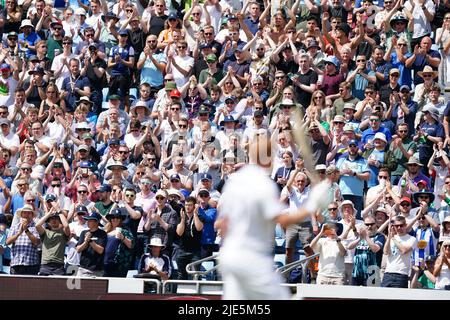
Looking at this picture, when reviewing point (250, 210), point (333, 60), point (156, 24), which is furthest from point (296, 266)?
point (156, 24)

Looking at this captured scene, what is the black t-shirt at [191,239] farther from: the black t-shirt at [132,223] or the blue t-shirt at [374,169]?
the blue t-shirt at [374,169]

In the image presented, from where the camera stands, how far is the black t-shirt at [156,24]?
834 inches

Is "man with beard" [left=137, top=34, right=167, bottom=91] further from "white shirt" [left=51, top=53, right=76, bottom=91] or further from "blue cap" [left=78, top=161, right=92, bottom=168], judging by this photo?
"blue cap" [left=78, top=161, right=92, bottom=168]

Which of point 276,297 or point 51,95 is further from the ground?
point 51,95

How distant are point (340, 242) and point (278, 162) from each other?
2.23 meters

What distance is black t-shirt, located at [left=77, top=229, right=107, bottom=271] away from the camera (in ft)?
54.6

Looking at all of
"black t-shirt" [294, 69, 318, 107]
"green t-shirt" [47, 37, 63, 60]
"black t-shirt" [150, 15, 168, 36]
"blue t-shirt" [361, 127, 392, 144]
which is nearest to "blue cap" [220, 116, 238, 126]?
"black t-shirt" [294, 69, 318, 107]

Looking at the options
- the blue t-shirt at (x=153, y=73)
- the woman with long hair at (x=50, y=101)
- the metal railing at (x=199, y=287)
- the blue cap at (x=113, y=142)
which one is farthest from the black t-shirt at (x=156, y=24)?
the metal railing at (x=199, y=287)

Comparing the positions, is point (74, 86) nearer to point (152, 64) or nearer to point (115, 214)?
point (152, 64)

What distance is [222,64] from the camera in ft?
65.7

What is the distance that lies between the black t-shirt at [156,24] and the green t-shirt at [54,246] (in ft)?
16.8

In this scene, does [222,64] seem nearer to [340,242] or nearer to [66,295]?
[340,242]

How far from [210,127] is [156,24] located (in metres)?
3.28
